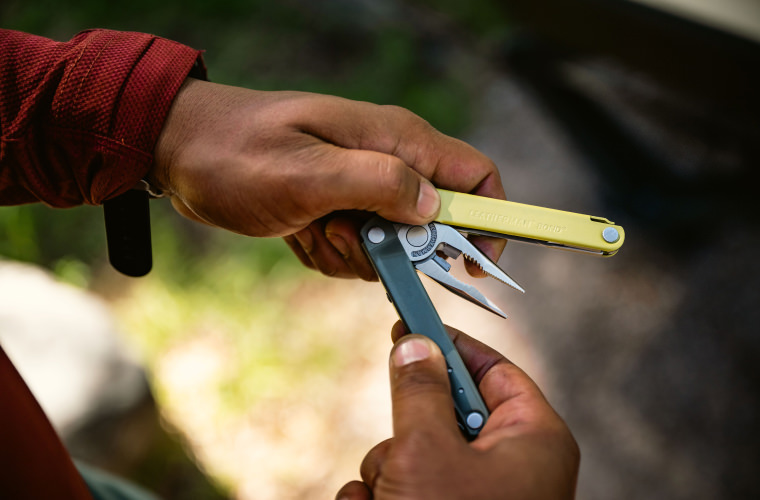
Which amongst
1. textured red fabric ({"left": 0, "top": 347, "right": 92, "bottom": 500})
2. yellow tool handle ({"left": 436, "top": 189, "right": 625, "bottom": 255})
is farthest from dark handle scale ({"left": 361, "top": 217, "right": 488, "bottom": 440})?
textured red fabric ({"left": 0, "top": 347, "right": 92, "bottom": 500})

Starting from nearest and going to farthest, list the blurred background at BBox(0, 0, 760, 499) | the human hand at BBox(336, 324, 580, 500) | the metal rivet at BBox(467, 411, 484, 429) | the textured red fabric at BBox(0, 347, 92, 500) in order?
the human hand at BBox(336, 324, 580, 500) → the textured red fabric at BBox(0, 347, 92, 500) → the metal rivet at BBox(467, 411, 484, 429) → the blurred background at BBox(0, 0, 760, 499)

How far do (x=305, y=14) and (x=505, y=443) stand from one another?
12.0ft

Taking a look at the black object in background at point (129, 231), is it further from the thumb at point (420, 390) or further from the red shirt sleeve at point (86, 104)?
the thumb at point (420, 390)

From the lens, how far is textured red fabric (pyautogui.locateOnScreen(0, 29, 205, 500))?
1.41 meters

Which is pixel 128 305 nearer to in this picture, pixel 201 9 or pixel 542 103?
pixel 201 9

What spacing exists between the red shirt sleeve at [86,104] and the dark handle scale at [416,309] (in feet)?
2.18

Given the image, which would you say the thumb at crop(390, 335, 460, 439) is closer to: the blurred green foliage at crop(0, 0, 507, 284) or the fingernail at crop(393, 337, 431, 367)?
the fingernail at crop(393, 337, 431, 367)

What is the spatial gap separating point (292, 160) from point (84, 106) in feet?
1.81

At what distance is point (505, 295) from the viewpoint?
3.01m

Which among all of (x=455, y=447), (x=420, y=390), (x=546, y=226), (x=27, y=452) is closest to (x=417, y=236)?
(x=546, y=226)

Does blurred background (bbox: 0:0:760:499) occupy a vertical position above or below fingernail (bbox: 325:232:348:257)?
below

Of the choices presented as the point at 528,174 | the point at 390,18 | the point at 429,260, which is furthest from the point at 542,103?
the point at 429,260

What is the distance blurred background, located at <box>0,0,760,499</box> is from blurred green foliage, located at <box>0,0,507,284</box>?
0.07 feet

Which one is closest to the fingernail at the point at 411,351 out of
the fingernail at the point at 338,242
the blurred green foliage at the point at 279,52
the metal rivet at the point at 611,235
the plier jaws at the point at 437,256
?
the plier jaws at the point at 437,256
